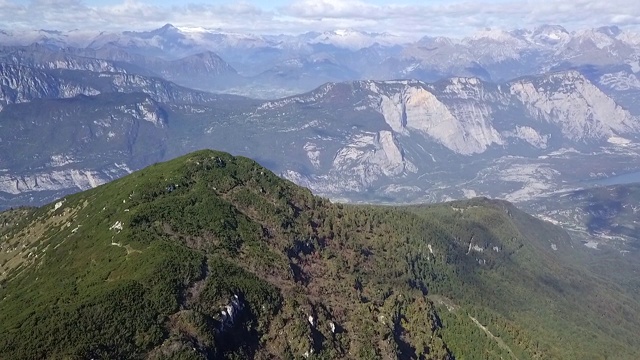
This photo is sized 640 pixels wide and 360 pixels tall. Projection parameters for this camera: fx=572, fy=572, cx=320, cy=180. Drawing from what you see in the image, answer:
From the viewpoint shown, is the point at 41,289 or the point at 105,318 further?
the point at 41,289

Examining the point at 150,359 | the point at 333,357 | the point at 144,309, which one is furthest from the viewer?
the point at 333,357

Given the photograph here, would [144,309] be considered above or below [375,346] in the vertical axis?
above

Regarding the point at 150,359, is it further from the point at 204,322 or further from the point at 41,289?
the point at 41,289

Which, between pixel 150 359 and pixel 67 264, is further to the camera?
pixel 67 264

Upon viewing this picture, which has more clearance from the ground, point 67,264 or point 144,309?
point 144,309

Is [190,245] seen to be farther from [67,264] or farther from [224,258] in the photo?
[67,264]

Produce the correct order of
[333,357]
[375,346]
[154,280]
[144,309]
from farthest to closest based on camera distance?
[375,346]
[333,357]
[154,280]
[144,309]

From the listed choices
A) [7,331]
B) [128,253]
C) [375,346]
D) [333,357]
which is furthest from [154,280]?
[375,346]

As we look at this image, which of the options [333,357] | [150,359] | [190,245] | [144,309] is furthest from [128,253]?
[333,357]

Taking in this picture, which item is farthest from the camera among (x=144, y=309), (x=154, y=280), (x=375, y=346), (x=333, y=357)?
(x=375, y=346)

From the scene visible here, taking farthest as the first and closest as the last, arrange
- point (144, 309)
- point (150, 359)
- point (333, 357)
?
point (333, 357), point (144, 309), point (150, 359)
